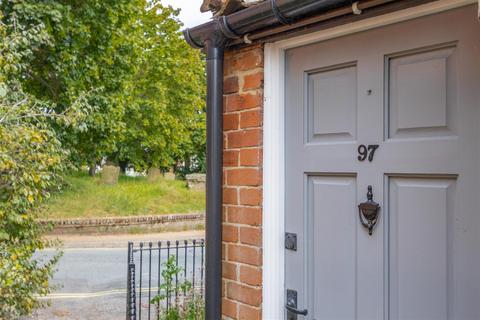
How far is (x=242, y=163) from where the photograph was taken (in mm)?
1848

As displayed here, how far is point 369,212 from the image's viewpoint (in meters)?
1.47

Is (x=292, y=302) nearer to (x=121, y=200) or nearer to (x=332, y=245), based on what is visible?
(x=332, y=245)

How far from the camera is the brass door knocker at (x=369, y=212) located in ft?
4.78

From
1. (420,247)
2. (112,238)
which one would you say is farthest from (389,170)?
(112,238)

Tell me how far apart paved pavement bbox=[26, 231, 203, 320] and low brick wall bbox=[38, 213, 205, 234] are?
0.34m

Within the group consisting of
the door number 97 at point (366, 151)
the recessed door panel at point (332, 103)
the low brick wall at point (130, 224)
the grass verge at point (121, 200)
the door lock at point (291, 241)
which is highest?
the recessed door panel at point (332, 103)

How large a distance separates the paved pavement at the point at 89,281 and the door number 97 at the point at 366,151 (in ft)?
14.6

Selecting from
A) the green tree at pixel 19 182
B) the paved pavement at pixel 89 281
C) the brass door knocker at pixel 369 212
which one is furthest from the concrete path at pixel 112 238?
the brass door knocker at pixel 369 212

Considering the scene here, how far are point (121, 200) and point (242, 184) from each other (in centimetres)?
1112

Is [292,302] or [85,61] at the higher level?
[85,61]

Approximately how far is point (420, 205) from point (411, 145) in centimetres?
20

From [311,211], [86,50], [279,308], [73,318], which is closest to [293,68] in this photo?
[311,211]

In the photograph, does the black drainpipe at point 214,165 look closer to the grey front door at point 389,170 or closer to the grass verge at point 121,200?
the grey front door at point 389,170

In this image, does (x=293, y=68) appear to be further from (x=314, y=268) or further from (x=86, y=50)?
(x=86, y=50)
